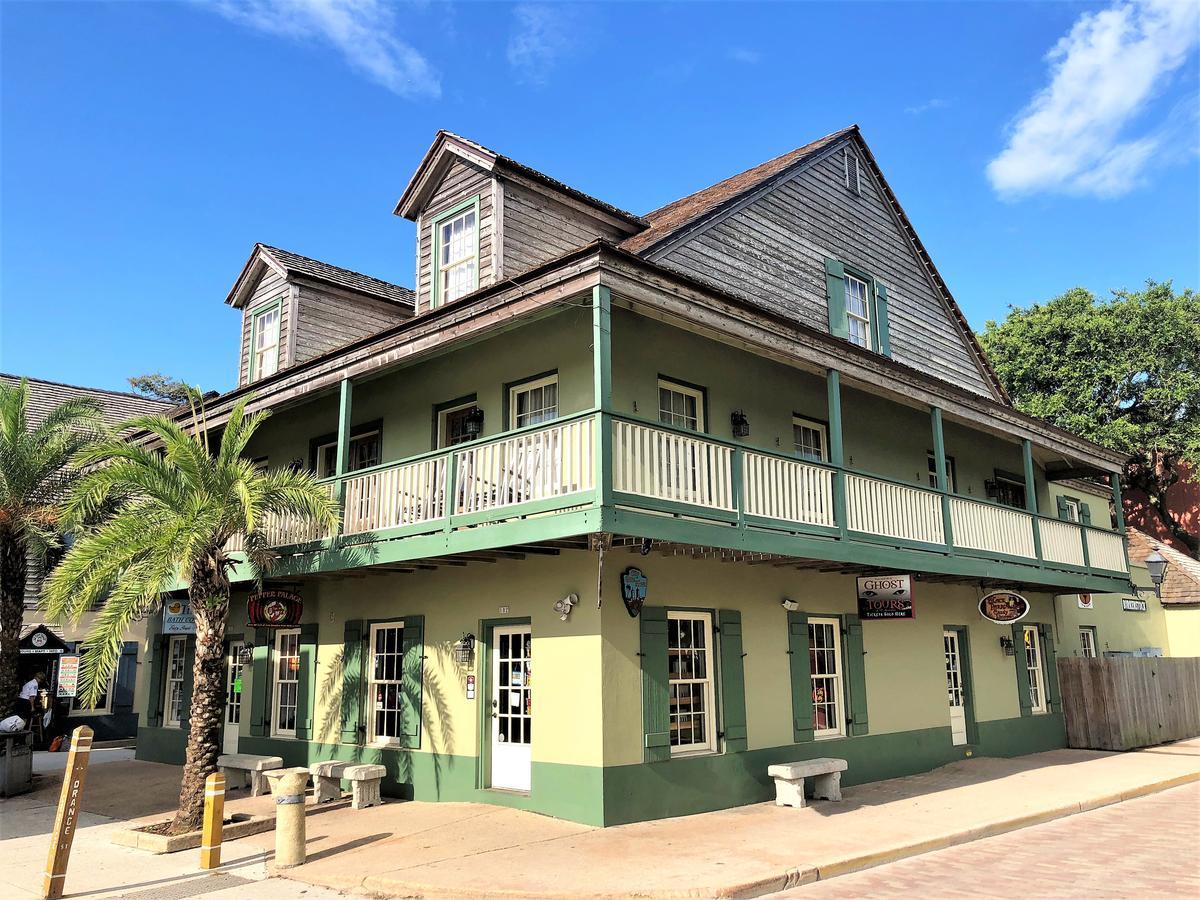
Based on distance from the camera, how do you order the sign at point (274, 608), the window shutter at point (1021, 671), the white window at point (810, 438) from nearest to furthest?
1. the sign at point (274, 608)
2. the white window at point (810, 438)
3. the window shutter at point (1021, 671)

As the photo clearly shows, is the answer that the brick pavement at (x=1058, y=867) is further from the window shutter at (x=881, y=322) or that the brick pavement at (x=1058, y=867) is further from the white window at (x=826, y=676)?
the window shutter at (x=881, y=322)

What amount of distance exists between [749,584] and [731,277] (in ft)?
17.2

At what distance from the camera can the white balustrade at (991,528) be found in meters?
14.5

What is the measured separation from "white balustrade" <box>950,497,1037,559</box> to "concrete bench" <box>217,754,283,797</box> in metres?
11.0

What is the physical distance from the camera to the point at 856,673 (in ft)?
45.8

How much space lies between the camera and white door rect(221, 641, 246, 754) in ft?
53.9

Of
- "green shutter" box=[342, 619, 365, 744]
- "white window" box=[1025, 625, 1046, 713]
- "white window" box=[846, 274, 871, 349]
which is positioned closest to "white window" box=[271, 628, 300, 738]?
"green shutter" box=[342, 619, 365, 744]

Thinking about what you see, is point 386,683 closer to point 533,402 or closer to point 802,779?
point 533,402

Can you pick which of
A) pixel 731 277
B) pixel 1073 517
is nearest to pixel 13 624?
pixel 731 277

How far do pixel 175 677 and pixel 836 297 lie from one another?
1502 centimetres

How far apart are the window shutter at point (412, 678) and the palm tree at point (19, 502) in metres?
6.82

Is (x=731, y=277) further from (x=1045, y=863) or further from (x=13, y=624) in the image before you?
(x=13, y=624)

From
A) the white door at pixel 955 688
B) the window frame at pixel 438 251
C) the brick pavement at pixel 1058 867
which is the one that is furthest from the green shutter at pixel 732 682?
the window frame at pixel 438 251

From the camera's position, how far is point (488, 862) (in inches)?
341
